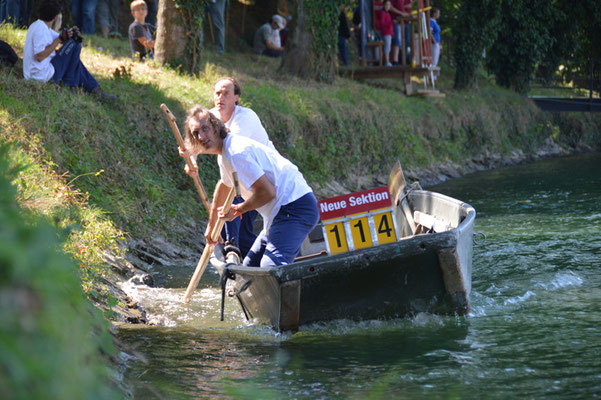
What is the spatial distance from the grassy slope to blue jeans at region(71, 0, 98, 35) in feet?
1.96

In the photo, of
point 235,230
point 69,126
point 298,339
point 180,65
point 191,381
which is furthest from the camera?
point 180,65

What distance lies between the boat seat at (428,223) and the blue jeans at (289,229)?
6.68 ft

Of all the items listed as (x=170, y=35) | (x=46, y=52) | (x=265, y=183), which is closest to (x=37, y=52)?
(x=46, y=52)

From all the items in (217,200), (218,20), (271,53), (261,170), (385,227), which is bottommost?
(385,227)

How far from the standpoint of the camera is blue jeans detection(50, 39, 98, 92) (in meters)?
11.3

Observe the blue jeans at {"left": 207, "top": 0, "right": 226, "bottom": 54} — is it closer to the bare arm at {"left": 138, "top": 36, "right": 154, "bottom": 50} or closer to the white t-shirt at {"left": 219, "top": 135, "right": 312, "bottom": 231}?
the bare arm at {"left": 138, "top": 36, "right": 154, "bottom": 50}

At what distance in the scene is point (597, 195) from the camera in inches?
606

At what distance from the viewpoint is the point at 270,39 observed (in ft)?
74.1

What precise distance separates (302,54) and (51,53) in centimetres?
917

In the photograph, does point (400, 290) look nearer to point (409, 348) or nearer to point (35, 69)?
point (409, 348)

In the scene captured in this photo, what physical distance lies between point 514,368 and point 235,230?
3.44 meters

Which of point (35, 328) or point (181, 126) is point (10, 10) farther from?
point (35, 328)

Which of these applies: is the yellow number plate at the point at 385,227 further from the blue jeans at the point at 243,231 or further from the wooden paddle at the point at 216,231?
the blue jeans at the point at 243,231

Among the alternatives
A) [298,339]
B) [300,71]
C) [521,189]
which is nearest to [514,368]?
[298,339]
